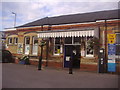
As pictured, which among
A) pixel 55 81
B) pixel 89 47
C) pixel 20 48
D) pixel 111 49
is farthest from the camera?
pixel 20 48

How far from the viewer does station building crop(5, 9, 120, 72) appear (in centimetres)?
1144

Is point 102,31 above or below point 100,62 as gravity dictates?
above

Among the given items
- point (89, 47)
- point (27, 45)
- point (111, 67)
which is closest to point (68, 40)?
point (89, 47)

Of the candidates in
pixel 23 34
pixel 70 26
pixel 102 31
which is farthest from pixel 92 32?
pixel 23 34

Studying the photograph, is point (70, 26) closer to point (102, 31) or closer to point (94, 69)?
point (102, 31)

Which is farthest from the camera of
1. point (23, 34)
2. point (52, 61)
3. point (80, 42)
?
point (23, 34)

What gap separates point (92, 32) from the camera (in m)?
11.1

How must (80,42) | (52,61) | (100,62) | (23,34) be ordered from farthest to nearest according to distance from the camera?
(23,34), (52,61), (80,42), (100,62)

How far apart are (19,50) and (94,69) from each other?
31.5 feet

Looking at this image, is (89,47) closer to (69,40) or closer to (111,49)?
(111,49)

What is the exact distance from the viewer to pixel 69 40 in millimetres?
13516

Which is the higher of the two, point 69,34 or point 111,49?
point 69,34

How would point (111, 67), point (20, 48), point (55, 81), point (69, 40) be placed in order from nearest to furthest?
point (55, 81) → point (111, 67) → point (69, 40) → point (20, 48)

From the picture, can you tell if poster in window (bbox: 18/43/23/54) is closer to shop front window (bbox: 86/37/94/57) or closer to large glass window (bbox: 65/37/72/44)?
large glass window (bbox: 65/37/72/44)
